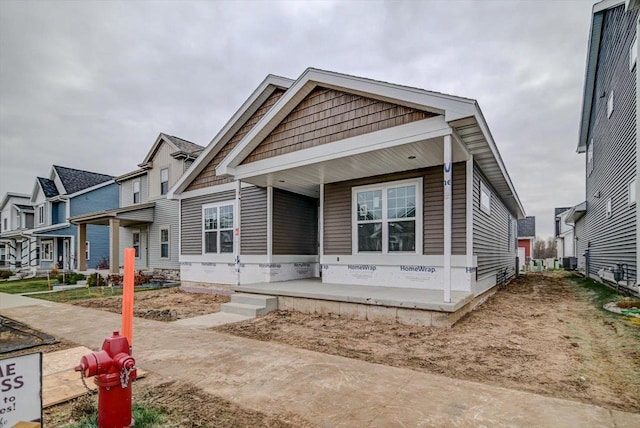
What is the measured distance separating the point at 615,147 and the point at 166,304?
13.3 meters

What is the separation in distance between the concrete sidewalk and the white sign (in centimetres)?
157

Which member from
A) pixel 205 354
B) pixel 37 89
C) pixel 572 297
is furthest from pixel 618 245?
pixel 37 89

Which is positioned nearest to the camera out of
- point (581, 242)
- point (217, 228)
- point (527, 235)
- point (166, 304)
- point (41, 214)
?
point (166, 304)

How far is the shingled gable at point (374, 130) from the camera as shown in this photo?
556 centimetres

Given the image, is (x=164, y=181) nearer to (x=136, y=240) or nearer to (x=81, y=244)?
(x=136, y=240)

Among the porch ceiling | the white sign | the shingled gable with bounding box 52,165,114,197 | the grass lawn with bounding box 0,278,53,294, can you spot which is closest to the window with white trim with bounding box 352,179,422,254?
the porch ceiling

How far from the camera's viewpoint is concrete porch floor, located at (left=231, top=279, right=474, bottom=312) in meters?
5.64

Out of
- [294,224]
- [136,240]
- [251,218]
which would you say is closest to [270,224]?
[251,218]

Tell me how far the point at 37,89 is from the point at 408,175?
17271 millimetres

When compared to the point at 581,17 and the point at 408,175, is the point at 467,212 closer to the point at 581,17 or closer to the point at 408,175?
the point at 408,175

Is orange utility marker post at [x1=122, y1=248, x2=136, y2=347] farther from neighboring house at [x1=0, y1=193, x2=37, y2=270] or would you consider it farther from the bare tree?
Result: the bare tree

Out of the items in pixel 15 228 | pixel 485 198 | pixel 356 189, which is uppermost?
pixel 356 189

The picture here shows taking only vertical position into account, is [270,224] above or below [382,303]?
above

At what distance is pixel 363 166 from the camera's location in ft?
24.9
